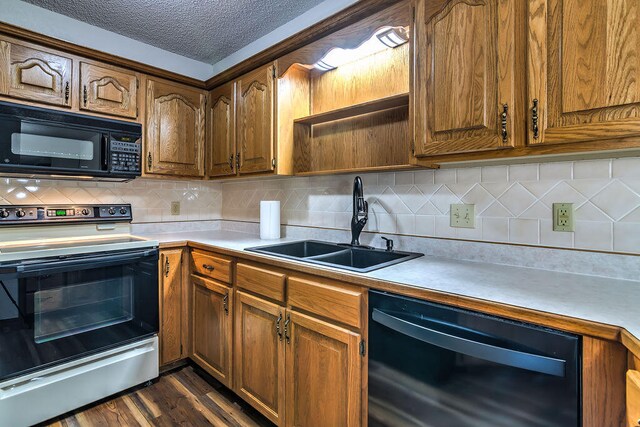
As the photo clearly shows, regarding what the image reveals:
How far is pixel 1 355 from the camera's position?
154 centimetres

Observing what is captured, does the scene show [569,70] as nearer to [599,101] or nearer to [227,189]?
[599,101]

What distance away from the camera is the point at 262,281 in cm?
161

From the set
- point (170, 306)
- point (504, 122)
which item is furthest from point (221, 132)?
point (504, 122)

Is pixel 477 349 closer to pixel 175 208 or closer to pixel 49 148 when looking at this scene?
pixel 49 148

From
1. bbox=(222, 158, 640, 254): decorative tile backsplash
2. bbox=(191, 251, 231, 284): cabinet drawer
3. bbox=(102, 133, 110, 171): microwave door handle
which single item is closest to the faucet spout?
bbox=(222, 158, 640, 254): decorative tile backsplash

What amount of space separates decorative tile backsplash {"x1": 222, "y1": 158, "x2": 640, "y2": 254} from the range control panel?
56.7 inches

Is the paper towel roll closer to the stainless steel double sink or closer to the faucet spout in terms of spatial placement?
the stainless steel double sink

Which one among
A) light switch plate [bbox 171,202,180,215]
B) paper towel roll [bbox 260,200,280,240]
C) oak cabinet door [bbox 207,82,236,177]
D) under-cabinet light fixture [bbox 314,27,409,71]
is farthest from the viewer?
light switch plate [bbox 171,202,180,215]

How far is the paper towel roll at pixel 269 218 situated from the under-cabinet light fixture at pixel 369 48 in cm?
95

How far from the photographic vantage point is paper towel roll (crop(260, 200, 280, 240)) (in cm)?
226

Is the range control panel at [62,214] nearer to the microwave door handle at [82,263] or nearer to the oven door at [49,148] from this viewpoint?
the oven door at [49,148]

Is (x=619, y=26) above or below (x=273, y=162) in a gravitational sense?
above

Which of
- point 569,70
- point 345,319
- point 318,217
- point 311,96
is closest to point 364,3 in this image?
point 311,96

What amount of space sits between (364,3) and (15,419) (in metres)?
2.60
